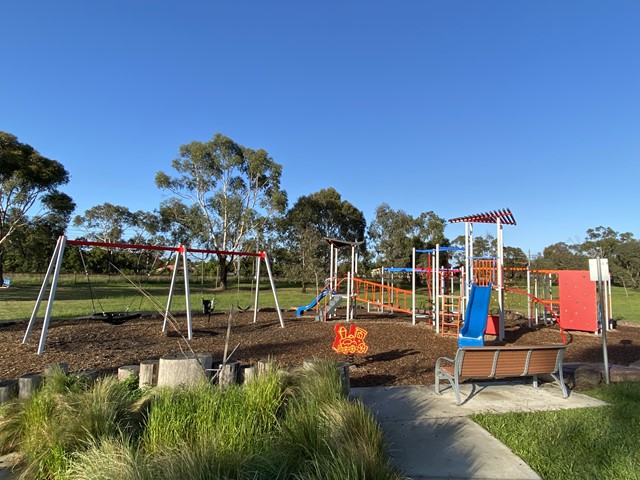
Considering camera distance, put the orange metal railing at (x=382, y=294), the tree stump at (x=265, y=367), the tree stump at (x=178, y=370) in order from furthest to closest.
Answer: the orange metal railing at (x=382, y=294) < the tree stump at (x=178, y=370) < the tree stump at (x=265, y=367)

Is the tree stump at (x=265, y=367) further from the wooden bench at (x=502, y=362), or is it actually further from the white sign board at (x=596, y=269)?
the white sign board at (x=596, y=269)

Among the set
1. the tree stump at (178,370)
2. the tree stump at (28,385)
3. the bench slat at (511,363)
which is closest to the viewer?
the tree stump at (28,385)

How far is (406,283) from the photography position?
2093 inches

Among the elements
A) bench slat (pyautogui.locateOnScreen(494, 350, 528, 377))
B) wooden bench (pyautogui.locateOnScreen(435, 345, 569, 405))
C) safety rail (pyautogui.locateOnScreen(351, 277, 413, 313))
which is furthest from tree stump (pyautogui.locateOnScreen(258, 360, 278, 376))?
safety rail (pyautogui.locateOnScreen(351, 277, 413, 313))

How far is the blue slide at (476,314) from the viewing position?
929cm

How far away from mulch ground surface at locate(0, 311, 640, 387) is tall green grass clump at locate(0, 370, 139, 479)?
117 centimetres

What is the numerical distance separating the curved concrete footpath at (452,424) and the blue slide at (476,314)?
126 inches

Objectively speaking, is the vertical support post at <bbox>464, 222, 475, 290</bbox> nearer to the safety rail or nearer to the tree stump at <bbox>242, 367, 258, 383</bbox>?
the safety rail

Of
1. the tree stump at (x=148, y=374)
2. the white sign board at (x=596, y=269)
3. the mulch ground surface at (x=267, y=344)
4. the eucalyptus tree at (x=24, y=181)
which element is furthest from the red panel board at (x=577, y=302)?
the eucalyptus tree at (x=24, y=181)

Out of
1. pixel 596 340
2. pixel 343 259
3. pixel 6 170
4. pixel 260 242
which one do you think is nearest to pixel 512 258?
pixel 343 259

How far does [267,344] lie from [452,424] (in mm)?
5231

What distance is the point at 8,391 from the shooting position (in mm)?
4164

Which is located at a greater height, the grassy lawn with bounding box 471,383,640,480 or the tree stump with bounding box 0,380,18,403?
the tree stump with bounding box 0,380,18,403

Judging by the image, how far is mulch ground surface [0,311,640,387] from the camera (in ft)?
22.3
